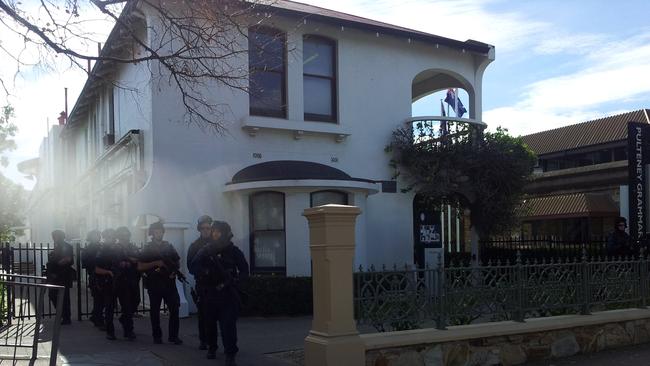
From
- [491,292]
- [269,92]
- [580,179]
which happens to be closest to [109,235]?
[269,92]

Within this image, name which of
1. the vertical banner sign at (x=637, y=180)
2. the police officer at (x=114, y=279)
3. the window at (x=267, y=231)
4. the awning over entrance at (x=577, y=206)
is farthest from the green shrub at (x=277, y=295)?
the awning over entrance at (x=577, y=206)

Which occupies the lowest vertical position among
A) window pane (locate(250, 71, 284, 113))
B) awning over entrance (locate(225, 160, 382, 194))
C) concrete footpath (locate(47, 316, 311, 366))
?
concrete footpath (locate(47, 316, 311, 366))

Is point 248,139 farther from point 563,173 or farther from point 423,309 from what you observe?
point 563,173

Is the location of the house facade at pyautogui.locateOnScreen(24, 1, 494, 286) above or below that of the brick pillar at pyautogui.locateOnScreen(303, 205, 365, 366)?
above

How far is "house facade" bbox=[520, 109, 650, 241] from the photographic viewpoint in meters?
29.8

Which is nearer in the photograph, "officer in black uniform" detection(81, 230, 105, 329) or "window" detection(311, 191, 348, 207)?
"officer in black uniform" detection(81, 230, 105, 329)

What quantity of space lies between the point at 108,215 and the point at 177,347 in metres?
8.81

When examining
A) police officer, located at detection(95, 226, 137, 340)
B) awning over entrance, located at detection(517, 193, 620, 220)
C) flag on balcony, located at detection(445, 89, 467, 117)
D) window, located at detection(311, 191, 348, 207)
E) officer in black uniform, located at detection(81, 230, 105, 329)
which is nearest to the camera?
police officer, located at detection(95, 226, 137, 340)

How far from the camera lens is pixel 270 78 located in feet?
43.3

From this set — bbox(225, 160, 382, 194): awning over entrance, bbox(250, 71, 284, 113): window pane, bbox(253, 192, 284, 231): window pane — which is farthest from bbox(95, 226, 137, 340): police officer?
bbox(250, 71, 284, 113): window pane

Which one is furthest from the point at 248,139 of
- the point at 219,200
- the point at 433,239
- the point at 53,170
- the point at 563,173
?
the point at 563,173

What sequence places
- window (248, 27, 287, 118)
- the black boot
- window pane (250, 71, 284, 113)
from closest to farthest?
the black boot → window (248, 27, 287, 118) → window pane (250, 71, 284, 113)

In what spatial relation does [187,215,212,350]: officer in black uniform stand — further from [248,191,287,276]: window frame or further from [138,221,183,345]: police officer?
[248,191,287,276]: window frame

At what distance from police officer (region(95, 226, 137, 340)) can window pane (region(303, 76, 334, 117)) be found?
5601mm
